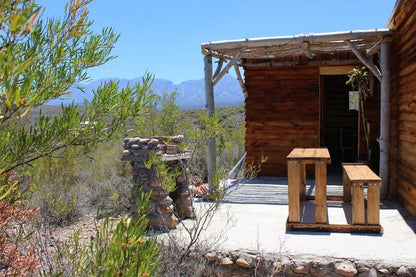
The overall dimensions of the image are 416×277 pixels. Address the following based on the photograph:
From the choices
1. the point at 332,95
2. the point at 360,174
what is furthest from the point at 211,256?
the point at 332,95

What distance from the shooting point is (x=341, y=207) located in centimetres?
720

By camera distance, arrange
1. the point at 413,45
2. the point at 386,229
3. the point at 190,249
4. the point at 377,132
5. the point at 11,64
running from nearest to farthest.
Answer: the point at 11,64 → the point at 190,249 → the point at 386,229 → the point at 413,45 → the point at 377,132

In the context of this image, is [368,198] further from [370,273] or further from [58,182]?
[58,182]

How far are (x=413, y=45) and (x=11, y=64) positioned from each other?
252 inches

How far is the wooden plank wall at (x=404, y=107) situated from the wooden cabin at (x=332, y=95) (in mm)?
17

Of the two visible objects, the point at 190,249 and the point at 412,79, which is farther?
the point at 412,79

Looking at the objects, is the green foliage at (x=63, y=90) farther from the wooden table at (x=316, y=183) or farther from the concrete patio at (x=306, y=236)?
the wooden table at (x=316, y=183)

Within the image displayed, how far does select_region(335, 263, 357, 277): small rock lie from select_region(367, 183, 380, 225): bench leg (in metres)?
1.30

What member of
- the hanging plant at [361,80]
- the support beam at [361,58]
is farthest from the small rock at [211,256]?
the hanging plant at [361,80]

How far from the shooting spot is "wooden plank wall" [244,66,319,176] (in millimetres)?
9758

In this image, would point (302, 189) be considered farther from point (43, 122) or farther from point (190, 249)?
point (43, 122)

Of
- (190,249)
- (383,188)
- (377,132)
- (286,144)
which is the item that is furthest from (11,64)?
(377,132)

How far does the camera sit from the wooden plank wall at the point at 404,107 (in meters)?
6.28

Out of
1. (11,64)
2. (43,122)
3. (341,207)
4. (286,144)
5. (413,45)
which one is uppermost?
(413,45)
